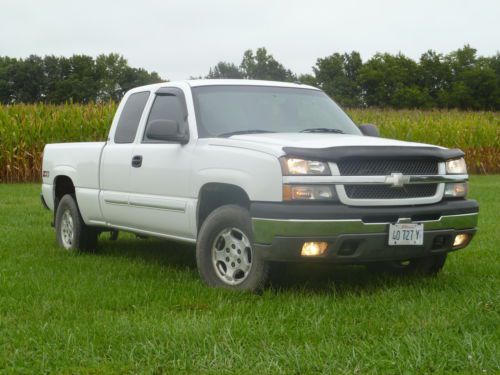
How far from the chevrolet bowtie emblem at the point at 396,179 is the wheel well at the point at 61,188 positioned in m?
4.42

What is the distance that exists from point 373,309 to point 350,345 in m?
0.97

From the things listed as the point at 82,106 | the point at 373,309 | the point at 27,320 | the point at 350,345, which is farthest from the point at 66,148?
the point at 82,106

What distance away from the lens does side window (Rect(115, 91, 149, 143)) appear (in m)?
7.91

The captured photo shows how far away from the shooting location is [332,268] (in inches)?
303

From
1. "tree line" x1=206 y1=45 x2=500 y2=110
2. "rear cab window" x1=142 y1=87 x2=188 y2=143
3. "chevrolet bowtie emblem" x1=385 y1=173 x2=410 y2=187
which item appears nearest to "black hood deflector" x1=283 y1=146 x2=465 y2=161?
"chevrolet bowtie emblem" x1=385 y1=173 x2=410 y2=187

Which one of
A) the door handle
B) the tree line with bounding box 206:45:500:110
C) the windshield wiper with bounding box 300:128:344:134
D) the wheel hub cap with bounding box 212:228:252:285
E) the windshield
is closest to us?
the wheel hub cap with bounding box 212:228:252:285

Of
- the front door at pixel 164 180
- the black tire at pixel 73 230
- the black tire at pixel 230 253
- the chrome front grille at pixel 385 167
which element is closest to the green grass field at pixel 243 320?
the black tire at pixel 230 253

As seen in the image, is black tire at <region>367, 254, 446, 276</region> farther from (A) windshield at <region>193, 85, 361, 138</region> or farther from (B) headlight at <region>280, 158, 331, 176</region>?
(B) headlight at <region>280, 158, 331, 176</region>

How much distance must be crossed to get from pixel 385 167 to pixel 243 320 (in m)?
1.71

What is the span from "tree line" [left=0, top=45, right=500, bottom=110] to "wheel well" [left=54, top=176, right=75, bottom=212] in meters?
69.5

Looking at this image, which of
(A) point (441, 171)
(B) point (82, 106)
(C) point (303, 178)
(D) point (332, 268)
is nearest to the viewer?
(C) point (303, 178)

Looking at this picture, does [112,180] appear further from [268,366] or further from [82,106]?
[82,106]

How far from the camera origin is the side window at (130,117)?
7.91m

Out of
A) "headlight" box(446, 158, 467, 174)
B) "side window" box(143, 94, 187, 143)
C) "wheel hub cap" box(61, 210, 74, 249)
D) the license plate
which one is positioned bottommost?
"wheel hub cap" box(61, 210, 74, 249)
